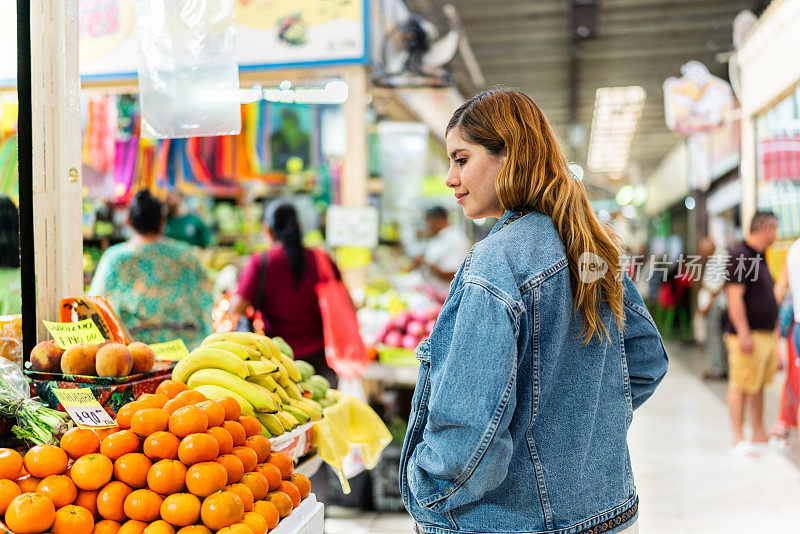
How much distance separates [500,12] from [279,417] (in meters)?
7.47

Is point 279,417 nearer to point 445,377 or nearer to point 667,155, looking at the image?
point 445,377

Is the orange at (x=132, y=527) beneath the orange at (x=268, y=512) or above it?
above

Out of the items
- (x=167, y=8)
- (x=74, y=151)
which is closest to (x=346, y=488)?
(x=74, y=151)

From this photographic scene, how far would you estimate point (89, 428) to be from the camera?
160cm

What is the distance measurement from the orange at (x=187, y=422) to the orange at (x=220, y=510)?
0.53ft

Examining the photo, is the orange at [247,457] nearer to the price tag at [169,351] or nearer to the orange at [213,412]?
the orange at [213,412]

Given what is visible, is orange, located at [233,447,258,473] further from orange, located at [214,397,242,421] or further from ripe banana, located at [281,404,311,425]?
ripe banana, located at [281,404,311,425]

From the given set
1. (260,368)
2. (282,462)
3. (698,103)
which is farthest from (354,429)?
(698,103)

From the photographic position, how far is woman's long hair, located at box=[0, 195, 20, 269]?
2.94 m

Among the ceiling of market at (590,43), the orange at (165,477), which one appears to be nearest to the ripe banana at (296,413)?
the orange at (165,477)

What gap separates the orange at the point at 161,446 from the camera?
152cm

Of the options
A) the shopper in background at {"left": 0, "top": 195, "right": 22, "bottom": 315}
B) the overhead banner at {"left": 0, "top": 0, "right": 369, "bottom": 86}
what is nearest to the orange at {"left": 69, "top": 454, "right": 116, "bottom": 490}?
the shopper in background at {"left": 0, "top": 195, "right": 22, "bottom": 315}

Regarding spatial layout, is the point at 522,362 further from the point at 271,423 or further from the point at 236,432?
the point at 271,423

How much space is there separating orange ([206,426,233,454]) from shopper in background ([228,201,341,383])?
2.35 meters
